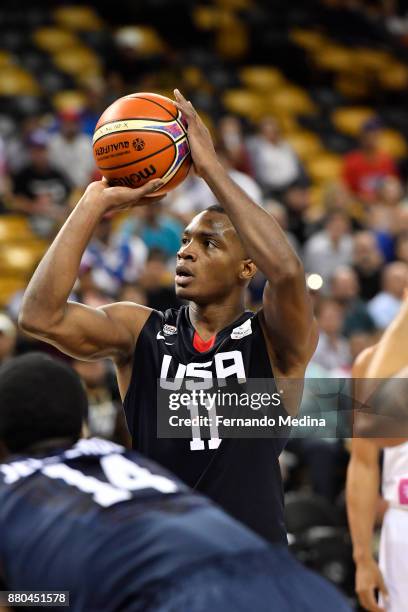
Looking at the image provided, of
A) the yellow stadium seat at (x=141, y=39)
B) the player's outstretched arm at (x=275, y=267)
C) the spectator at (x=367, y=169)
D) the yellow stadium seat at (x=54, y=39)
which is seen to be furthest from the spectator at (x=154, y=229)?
the player's outstretched arm at (x=275, y=267)

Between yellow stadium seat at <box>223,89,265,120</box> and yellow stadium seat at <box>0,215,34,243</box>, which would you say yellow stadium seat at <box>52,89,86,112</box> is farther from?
yellow stadium seat at <box>223,89,265,120</box>

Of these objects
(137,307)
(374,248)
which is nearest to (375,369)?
(137,307)

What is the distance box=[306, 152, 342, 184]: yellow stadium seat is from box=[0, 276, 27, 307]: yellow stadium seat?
5.87m

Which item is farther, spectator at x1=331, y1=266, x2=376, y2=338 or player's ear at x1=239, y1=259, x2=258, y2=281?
spectator at x1=331, y1=266, x2=376, y2=338

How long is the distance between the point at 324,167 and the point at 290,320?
12.3 metres

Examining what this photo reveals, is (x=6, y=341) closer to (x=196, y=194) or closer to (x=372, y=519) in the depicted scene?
(x=372, y=519)

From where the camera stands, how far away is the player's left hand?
3.89 metres

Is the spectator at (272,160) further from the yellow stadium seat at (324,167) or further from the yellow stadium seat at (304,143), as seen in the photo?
the yellow stadium seat at (304,143)

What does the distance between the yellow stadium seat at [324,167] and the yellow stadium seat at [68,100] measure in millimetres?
3525

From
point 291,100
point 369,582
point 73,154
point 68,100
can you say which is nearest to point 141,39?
point 68,100

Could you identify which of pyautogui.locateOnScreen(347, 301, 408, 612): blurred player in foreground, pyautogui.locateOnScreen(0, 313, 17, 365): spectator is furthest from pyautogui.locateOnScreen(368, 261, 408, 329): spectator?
pyautogui.locateOnScreen(347, 301, 408, 612): blurred player in foreground

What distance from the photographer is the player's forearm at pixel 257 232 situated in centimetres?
376

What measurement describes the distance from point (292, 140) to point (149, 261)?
673 centimetres

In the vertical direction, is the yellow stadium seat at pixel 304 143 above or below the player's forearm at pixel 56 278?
above
